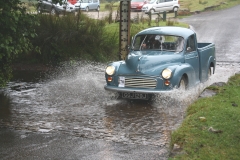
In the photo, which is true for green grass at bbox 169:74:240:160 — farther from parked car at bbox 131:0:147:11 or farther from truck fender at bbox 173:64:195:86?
parked car at bbox 131:0:147:11

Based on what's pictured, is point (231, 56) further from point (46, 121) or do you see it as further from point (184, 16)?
point (184, 16)

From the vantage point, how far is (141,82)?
10797mm

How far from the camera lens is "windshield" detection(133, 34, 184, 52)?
12.0 meters

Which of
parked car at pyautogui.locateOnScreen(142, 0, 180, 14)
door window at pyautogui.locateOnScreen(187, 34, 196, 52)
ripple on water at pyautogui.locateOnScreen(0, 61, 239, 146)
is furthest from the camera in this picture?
parked car at pyautogui.locateOnScreen(142, 0, 180, 14)

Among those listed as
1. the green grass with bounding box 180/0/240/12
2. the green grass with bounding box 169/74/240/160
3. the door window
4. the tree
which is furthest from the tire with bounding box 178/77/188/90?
the green grass with bounding box 180/0/240/12

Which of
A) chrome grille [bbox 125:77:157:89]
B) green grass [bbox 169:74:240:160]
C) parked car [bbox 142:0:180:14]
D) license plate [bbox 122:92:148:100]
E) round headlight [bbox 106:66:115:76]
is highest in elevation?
parked car [bbox 142:0:180:14]

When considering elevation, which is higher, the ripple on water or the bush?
the bush

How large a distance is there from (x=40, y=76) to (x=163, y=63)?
547cm

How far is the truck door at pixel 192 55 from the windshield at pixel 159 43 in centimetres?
24

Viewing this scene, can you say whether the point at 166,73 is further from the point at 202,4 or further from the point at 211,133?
the point at 202,4

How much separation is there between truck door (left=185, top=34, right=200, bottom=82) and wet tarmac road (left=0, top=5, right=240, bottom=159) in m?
0.51

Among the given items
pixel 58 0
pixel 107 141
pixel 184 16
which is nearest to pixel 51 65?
pixel 58 0

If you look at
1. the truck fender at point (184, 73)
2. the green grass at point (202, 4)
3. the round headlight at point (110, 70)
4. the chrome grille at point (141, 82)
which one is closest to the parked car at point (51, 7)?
the round headlight at point (110, 70)

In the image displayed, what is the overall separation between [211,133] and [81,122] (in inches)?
113
